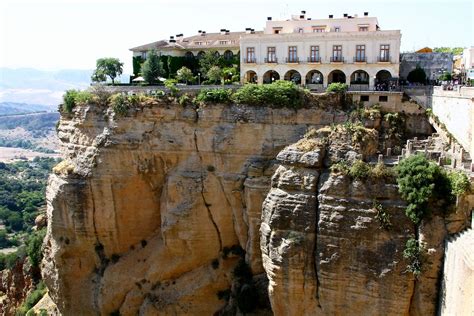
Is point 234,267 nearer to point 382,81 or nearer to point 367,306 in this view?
point 367,306

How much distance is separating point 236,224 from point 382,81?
1201cm

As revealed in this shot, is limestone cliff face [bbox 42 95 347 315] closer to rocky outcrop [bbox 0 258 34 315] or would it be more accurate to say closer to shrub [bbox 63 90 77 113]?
shrub [bbox 63 90 77 113]

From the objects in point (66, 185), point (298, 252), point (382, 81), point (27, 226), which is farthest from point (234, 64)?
point (27, 226)

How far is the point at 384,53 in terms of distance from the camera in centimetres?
3191

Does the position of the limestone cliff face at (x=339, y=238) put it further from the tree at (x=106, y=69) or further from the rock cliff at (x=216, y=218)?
the tree at (x=106, y=69)

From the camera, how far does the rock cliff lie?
23453mm

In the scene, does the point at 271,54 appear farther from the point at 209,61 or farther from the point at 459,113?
the point at 459,113

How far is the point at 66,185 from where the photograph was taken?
108 ft

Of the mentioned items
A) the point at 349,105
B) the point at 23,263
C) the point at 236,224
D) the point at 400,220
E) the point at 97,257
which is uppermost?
the point at 349,105

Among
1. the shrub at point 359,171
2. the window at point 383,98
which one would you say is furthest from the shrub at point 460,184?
the window at point 383,98

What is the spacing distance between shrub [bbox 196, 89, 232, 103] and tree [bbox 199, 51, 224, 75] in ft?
22.9

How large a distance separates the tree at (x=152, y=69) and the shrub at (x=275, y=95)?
9.00m

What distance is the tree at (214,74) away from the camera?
34.4m

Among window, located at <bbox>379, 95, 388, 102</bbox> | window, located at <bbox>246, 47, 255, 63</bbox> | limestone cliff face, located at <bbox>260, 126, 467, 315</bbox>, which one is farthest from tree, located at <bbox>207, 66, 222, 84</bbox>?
limestone cliff face, located at <bbox>260, 126, 467, 315</bbox>
